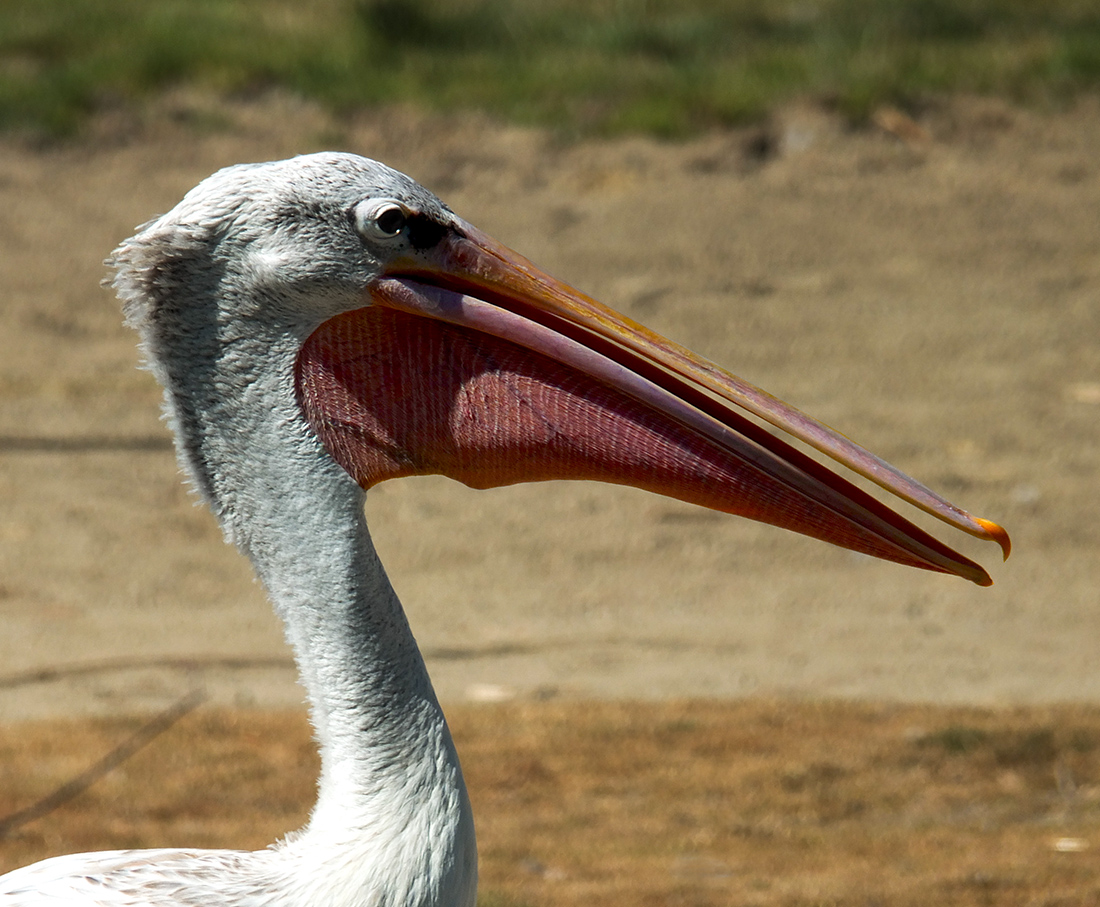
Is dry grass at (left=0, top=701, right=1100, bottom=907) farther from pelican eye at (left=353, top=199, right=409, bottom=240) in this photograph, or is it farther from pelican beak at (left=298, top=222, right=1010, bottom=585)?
pelican eye at (left=353, top=199, right=409, bottom=240)

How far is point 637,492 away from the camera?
24.1ft

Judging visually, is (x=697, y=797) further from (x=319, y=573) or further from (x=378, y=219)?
(x=378, y=219)

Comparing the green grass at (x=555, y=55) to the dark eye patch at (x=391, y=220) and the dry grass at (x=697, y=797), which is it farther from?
the dark eye patch at (x=391, y=220)

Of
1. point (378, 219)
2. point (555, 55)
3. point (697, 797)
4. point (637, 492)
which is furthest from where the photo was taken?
point (555, 55)

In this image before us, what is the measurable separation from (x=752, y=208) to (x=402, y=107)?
89.7 inches

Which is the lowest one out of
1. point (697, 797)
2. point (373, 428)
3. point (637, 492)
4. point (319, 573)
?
point (637, 492)

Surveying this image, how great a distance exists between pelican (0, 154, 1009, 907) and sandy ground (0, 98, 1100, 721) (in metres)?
3.03

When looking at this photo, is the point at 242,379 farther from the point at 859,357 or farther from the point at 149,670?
the point at 859,357

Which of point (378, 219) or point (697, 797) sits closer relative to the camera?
point (378, 219)

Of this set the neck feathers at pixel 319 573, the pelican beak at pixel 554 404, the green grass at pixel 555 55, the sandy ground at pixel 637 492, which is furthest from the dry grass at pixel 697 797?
the green grass at pixel 555 55

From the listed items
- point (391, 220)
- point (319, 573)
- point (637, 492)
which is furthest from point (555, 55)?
point (319, 573)

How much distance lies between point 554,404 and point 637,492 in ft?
16.2

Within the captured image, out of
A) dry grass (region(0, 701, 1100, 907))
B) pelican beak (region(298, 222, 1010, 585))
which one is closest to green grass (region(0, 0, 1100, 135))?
dry grass (region(0, 701, 1100, 907))

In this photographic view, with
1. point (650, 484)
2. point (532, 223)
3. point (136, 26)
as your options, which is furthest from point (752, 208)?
point (650, 484)
